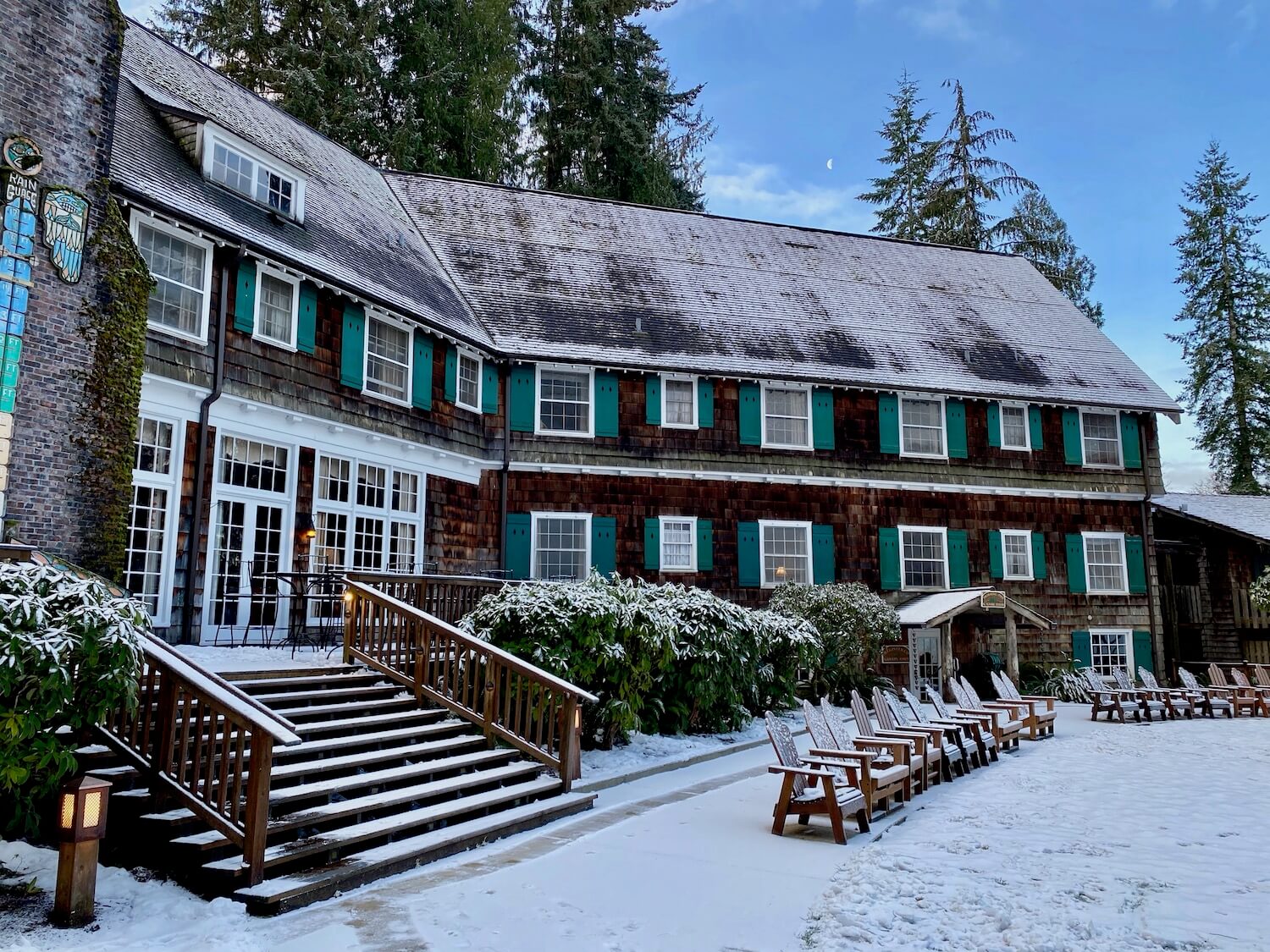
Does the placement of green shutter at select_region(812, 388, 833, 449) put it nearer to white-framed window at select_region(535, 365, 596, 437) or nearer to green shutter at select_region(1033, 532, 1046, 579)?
white-framed window at select_region(535, 365, 596, 437)

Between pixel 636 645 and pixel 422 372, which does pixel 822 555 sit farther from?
pixel 636 645

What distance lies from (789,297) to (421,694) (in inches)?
636

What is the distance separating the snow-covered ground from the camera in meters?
5.11

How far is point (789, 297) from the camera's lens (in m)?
23.2

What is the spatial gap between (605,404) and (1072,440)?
11478 millimetres

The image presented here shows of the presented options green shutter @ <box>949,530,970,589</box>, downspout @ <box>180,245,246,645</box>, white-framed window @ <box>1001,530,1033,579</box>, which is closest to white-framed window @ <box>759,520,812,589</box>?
green shutter @ <box>949,530,970,589</box>

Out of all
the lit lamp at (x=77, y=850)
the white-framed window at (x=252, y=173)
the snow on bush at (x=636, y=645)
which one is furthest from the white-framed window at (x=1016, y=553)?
the lit lamp at (x=77, y=850)

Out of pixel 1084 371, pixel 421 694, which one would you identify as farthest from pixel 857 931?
pixel 1084 371

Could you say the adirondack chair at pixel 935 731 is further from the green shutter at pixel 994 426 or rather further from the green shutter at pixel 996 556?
the green shutter at pixel 994 426

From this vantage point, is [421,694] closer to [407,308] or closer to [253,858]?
[253,858]

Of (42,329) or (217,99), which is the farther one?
(217,99)

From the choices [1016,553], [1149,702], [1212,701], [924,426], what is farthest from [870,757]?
[1016,553]

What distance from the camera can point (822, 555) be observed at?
2003 centimetres

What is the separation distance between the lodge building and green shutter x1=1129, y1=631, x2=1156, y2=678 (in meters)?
0.13
